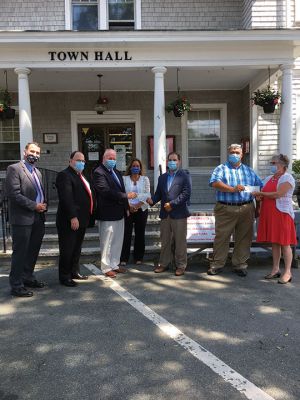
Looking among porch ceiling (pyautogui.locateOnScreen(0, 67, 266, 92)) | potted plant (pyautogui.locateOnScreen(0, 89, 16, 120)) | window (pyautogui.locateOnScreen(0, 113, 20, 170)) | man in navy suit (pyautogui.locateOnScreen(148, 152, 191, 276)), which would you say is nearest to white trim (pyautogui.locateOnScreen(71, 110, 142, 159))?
porch ceiling (pyautogui.locateOnScreen(0, 67, 266, 92))

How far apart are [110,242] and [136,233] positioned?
2.57ft

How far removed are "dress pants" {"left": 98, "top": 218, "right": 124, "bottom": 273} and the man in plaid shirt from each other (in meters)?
1.42

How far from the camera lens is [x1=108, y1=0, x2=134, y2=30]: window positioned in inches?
407

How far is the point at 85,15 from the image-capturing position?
10.3 meters

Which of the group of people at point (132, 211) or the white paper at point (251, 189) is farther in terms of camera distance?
the white paper at point (251, 189)

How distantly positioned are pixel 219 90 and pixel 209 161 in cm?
195

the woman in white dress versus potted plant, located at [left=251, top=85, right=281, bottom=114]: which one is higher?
potted plant, located at [left=251, top=85, right=281, bottom=114]

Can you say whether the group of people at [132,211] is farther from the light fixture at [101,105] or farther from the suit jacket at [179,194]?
the light fixture at [101,105]

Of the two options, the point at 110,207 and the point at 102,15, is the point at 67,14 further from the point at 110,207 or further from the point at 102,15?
the point at 110,207

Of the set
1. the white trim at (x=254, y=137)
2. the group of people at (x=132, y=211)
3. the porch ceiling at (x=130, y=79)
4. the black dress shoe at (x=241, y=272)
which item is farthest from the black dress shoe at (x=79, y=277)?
the white trim at (x=254, y=137)

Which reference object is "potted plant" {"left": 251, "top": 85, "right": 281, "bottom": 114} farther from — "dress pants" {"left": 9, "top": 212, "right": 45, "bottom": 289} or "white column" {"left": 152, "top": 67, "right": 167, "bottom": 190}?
"dress pants" {"left": 9, "top": 212, "right": 45, "bottom": 289}

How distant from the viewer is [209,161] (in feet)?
37.3

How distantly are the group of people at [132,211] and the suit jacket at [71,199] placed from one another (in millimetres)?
13

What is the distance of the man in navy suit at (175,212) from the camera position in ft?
19.7
